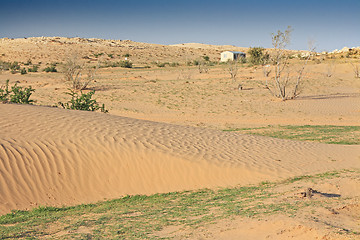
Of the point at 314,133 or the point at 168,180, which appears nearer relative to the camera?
the point at 168,180

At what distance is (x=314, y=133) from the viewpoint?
50.4 feet

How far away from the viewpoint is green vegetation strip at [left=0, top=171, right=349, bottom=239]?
5.62 meters

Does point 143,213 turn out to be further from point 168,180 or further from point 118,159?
point 118,159

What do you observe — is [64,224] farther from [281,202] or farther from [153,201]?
[281,202]

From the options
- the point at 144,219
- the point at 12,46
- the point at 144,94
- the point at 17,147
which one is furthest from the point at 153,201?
the point at 12,46

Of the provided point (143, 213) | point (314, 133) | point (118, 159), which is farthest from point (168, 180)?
point (314, 133)

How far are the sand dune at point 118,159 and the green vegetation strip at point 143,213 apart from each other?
0.62 meters

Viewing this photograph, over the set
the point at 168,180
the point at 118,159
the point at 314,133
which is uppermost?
the point at 118,159

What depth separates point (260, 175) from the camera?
9.35m

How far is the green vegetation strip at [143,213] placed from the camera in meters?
5.62

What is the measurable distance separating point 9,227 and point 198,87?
2490cm

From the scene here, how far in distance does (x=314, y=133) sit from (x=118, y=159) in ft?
28.2

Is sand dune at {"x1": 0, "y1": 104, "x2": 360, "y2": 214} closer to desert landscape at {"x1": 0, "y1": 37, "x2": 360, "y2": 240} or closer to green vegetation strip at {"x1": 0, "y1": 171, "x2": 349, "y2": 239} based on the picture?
desert landscape at {"x1": 0, "y1": 37, "x2": 360, "y2": 240}

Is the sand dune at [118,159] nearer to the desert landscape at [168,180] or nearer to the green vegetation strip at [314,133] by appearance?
the desert landscape at [168,180]
